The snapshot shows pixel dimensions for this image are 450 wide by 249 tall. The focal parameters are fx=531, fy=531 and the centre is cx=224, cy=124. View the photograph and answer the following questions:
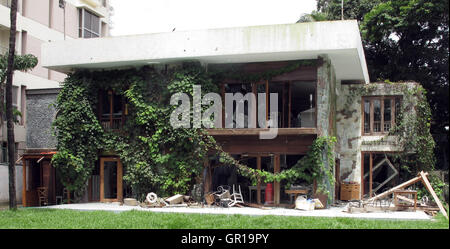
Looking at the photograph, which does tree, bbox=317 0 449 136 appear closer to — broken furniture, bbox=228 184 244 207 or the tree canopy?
the tree canopy

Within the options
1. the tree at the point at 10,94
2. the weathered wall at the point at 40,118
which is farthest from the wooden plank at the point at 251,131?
the weathered wall at the point at 40,118

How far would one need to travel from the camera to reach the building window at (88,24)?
1211 inches

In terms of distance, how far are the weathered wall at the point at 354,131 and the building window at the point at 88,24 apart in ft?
52.9

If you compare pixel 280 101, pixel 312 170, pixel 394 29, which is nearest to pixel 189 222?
pixel 312 170

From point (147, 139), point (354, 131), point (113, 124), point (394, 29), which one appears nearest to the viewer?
point (147, 139)

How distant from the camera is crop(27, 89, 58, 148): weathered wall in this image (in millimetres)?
23281

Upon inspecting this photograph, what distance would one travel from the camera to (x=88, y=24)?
31359 mm

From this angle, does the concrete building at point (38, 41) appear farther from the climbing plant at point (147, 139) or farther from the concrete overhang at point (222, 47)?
the climbing plant at point (147, 139)

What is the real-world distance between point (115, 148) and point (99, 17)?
1478cm

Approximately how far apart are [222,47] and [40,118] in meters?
9.76

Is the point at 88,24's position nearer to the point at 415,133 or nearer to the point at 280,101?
the point at 280,101

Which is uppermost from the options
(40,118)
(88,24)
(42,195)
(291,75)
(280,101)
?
(88,24)

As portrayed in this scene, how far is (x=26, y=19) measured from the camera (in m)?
26.9
